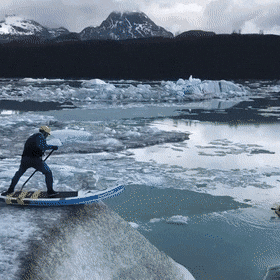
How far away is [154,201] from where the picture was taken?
5.75 meters

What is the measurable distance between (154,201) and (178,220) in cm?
78

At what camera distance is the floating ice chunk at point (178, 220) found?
16.4ft

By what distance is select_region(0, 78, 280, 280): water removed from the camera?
10.2 ft

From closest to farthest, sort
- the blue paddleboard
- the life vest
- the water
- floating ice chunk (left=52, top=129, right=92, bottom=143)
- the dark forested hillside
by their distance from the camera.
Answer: the water → the blue paddleboard → the life vest → floating ice chunk (left=52, top=129, right=92, bottom=143) → the dark forested hillside

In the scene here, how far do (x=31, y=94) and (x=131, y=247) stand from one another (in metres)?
24.9

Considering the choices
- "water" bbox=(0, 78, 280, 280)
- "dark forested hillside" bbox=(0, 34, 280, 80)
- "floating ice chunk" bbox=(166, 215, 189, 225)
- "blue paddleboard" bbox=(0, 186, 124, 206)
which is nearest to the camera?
"water" bbox=(0, 78, 280, 280)

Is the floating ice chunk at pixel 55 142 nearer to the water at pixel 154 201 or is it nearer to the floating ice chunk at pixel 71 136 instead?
the water at pixel 154 201

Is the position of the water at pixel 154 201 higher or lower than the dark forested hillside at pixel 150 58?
lower

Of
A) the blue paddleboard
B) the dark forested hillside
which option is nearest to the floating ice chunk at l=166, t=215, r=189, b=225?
the blue paddleboard

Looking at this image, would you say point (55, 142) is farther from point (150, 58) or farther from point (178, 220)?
point (150, 58)

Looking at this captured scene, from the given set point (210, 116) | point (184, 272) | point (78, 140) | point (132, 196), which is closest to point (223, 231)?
point (184, 272)

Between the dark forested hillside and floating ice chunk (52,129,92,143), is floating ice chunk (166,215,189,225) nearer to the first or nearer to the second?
floating ice chunk (52,129,92,143)

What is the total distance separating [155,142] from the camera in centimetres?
1017

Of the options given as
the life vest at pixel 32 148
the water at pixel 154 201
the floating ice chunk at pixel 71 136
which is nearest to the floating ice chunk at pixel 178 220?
the water at pixel 154 201
